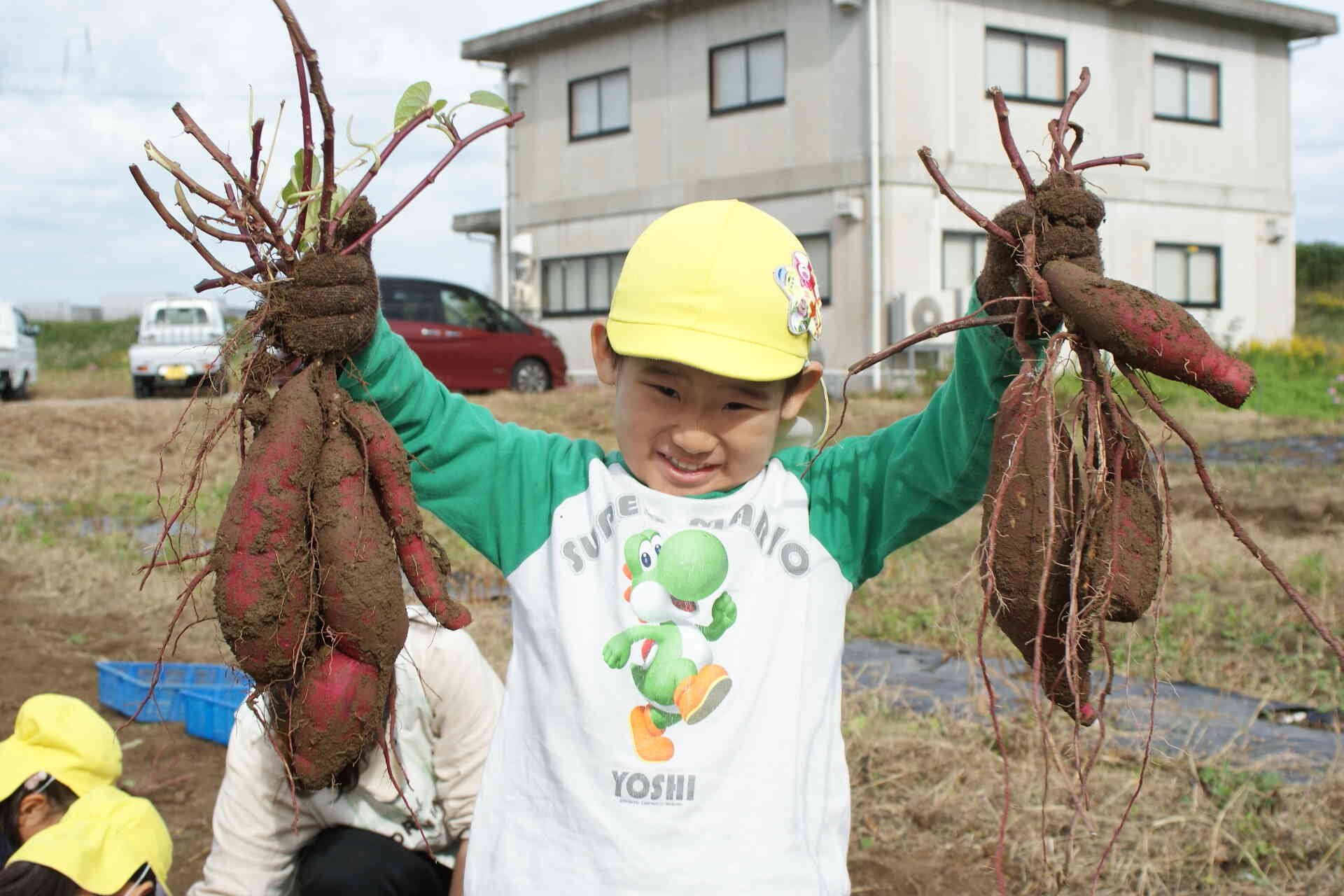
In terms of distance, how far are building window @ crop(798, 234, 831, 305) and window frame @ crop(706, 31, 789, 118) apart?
70.8 inches

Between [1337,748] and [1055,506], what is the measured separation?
219 centimetres

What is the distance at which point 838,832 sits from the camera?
179 cm

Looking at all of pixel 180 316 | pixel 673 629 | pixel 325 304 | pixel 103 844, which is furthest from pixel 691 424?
pixel 180 316

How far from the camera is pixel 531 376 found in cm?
1441

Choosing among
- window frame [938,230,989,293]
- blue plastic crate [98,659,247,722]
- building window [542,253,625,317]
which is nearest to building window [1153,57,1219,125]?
window frame [938,230,989,293]

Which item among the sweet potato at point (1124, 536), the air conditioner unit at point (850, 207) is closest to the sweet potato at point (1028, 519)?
the sweet potato at point (1124, 536)

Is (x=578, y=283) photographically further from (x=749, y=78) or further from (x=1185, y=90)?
(x=1185, y=90)

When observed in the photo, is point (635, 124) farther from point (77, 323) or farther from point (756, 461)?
point (77, 323)

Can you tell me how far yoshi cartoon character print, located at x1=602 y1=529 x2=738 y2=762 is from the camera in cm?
173

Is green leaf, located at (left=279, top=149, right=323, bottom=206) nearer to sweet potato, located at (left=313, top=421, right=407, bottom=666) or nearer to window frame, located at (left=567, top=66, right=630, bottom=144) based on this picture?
sweet potato, located at (left=313, top=421, right=407, bottom=666)

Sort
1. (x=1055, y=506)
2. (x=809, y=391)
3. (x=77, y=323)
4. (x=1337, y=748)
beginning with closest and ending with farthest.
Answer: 1. (x=1055, y=506)
2. (x=809, y=391)
3. (x=1337, y=748)
4. (x=77, y=323)

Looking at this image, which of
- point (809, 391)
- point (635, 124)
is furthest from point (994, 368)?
point (635, 124)

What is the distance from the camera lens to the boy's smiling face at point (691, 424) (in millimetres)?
1782

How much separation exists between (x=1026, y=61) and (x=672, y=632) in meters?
15.2
